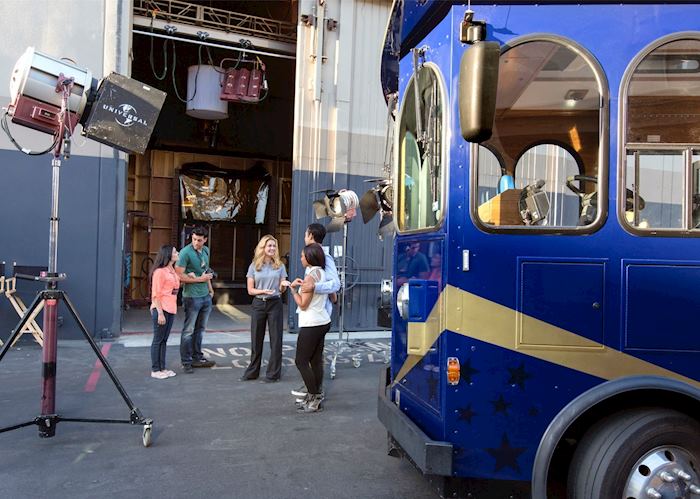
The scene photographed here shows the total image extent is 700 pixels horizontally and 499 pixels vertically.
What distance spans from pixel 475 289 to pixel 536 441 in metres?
0.85

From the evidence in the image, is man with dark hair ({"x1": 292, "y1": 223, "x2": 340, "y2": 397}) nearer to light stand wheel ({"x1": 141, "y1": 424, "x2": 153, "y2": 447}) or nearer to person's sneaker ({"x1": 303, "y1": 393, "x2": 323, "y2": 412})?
person's sneaker ({"x1": 303, "y1": 393, "x2": 323, "y2": 412})

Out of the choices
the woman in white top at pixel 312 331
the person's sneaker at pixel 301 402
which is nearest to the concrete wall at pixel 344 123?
the woman in white top at pixel 312 331

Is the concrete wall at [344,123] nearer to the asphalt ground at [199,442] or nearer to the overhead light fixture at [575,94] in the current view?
the asphalt ground at [199,442]

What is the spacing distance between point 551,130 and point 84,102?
3.57m

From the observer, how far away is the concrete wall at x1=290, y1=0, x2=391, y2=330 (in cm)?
1057

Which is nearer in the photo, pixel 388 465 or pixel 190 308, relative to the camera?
pixel 388 465

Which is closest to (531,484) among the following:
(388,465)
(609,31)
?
(388,465)

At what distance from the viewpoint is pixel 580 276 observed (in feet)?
10.00

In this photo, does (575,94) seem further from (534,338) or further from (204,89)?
(204,89)

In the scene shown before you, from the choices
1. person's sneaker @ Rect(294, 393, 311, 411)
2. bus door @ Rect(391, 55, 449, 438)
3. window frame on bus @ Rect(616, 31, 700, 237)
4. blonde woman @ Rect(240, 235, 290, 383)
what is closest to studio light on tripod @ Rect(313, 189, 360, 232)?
blonde woman @ Rect(240, 235, 290, 383)

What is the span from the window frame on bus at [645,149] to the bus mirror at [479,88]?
767mm

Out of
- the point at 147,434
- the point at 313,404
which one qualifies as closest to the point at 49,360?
the point at 147,434

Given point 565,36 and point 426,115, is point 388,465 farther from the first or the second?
point 565,36

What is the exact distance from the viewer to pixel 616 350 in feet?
9.96
